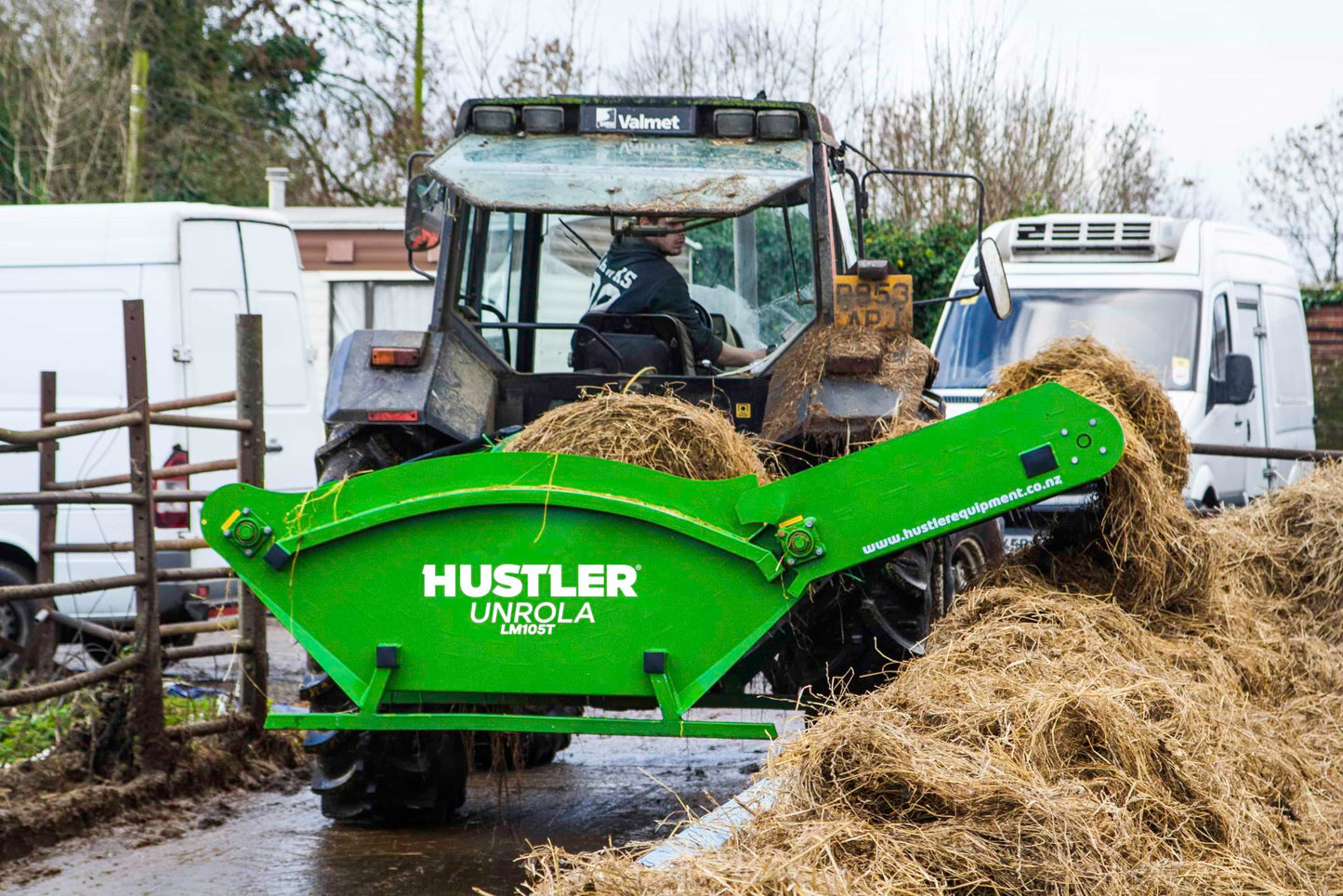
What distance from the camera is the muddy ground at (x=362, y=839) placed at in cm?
507

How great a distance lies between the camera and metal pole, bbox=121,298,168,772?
6160 millimetres

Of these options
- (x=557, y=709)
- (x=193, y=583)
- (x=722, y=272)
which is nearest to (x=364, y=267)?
(x=193, y=583)

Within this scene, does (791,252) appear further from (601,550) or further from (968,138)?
(968,138)

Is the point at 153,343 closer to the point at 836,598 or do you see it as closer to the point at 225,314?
the point at 225,314

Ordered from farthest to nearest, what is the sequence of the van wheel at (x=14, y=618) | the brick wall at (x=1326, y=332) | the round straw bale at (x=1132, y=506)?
1. the brick wall at (x=1326, y=332)
2. the van wheel at (x=14, y=618)
3. the round straw bale at (x=1132, y=506)

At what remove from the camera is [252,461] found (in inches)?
272

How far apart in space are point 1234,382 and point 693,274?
6323 mm

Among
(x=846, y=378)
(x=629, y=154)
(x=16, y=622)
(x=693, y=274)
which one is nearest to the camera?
(x=846, y=378)

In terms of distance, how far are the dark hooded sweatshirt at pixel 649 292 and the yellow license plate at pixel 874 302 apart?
58 centimetres

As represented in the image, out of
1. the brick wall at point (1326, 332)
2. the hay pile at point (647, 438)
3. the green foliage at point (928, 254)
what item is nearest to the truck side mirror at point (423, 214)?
the hay pile at point (647, 438)

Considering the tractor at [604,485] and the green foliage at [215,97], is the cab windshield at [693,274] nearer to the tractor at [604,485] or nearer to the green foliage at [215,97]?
the tractor at [604,485]

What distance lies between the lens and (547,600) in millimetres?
4488

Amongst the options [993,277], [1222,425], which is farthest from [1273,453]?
[993,277]

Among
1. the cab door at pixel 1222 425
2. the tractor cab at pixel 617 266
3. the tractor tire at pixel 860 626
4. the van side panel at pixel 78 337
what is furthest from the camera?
the cab door at pixel 1222 425
